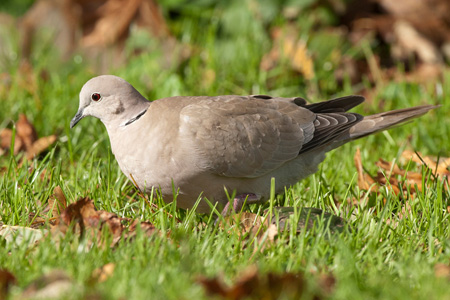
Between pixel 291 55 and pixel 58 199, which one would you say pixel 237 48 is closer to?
pixel 291 55

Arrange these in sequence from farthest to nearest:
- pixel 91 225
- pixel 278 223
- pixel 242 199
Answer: pixel 242 199, pixel 278 223, pixel 91 225

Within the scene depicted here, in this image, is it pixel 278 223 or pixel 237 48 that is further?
pixel 237 48

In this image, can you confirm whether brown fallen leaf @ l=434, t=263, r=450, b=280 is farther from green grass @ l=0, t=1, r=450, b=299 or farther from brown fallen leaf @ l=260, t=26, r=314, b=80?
brown fallen leaf @ l=260, t=26, r=314, b=80

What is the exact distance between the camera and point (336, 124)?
4148 mm

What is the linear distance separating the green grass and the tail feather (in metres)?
0.27

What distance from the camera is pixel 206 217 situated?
12.2ft

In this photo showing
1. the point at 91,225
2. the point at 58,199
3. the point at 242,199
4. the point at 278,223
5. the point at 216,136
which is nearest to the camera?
the point at 91,225

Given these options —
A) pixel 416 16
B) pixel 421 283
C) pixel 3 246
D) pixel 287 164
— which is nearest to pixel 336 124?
pixel 287 164

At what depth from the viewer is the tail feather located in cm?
419

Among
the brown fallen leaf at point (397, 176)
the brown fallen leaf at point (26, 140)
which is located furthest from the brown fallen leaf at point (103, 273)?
the brown fallen leaf at point (26, 140)

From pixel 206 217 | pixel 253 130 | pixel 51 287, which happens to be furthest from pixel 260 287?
pixel 253 130

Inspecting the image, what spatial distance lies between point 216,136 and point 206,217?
48 centimetres

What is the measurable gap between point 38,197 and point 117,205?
0.44 m

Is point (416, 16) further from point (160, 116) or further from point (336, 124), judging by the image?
point (160, 116)
